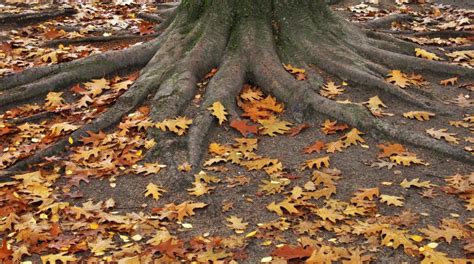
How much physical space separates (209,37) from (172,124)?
1.53m

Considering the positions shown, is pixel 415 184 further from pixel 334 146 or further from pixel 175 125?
pixel 175 125

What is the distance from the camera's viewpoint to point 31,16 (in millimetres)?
9297

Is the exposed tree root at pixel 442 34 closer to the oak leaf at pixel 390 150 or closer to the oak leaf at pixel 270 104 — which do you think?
the oak leaf at pixel 270 104

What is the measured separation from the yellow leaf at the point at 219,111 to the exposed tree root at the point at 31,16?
5397mm

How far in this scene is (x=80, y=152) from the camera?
5.15 metres

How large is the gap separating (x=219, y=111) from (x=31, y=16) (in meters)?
5.57

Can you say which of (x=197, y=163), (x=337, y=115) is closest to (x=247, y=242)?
(x=197, y=163)

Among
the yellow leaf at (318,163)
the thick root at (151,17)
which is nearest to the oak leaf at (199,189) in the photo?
the yellow leaf at (318,163)

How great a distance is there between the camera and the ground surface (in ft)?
12.3

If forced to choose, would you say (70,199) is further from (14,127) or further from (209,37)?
Answer: (209,37)

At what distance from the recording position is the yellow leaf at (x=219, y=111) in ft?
17.8

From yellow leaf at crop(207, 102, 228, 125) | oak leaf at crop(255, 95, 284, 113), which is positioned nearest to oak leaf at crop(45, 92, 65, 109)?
yellow leaf at crop(207, 102, 228, 125)

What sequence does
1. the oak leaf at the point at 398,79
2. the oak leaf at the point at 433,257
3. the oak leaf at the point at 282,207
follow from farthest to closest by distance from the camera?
1. the oak leaf at the point at 398,79
2. the oak leaf at the point at 282,207
3. the oak leaf at the point at 433,257

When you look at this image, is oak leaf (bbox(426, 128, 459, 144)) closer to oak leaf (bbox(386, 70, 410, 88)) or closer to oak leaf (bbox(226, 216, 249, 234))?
oak leaf (bbox(386, 70, 410, 88))
